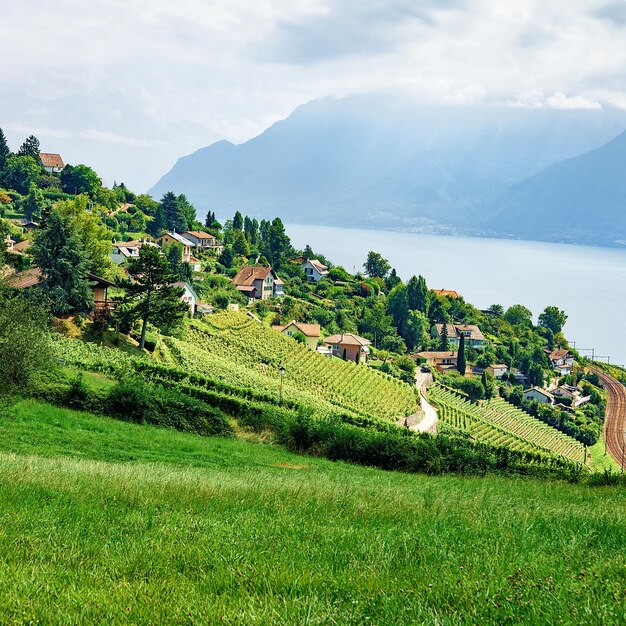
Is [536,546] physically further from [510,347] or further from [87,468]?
[510,347]

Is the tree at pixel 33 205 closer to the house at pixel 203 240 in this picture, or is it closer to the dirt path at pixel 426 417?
the house at pixel 203 240

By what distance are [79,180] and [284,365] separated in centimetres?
5975

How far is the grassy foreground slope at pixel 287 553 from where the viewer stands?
442 centimetres

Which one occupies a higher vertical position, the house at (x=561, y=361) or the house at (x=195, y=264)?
the house at (x=195, y=264)

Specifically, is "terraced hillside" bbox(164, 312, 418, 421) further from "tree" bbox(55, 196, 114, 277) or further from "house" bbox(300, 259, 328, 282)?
"house" bbox(300, 259, 328, 282)

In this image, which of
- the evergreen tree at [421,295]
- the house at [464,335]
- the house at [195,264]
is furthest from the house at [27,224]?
the house at [464,335]

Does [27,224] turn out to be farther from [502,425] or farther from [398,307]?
[502,425]

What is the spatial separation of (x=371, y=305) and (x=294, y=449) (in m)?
69.7

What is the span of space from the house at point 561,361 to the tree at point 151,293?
3151 inches

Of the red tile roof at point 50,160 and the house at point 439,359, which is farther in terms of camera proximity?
the red tile roof at point 50,160

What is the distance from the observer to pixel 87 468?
10922 mm

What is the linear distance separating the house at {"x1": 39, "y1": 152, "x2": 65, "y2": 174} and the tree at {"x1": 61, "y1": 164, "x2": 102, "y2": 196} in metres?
10.7

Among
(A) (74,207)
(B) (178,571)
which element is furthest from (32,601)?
(A) (74,207)

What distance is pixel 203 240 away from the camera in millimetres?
97312
